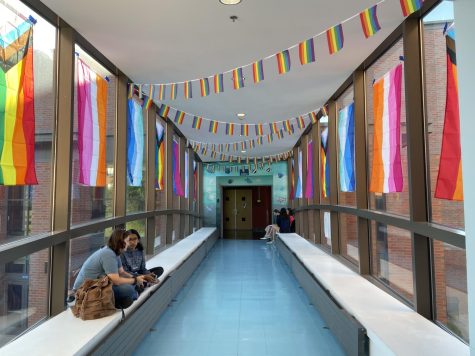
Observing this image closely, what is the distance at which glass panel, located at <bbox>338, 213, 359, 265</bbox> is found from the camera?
554 cm

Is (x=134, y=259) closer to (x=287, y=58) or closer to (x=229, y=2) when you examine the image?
(x=287, y=58)

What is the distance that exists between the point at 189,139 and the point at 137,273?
19.8 ft

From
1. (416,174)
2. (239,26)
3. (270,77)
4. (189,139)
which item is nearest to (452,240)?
(416,174)

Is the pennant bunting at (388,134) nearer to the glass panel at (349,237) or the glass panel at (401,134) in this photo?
the glass panel at (401,134)

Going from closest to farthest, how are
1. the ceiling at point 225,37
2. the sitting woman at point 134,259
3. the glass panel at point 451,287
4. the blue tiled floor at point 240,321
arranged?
the glass panel at point 451,287 < the ceiling at point 225,37 < the blue tiled floor at point 240,321 < the sitting woman at point 134,259

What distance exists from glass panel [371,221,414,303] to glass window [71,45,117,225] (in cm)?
342

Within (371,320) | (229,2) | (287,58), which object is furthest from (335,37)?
(371,320)

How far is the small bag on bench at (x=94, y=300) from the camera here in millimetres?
3100

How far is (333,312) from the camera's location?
12.3 feet

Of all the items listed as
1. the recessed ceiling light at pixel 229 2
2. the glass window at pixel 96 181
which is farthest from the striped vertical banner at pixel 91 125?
the recessed ceiling light at pixel 229 2

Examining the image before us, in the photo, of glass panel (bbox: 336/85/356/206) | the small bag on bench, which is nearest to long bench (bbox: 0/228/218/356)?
the small bag on bench

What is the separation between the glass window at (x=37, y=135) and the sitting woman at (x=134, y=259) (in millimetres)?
1010

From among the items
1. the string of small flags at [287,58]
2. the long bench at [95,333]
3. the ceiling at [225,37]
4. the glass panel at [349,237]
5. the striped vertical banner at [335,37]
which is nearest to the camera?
the long bench at [95,333]

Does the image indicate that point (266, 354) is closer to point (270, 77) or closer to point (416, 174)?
point (416, 174)
